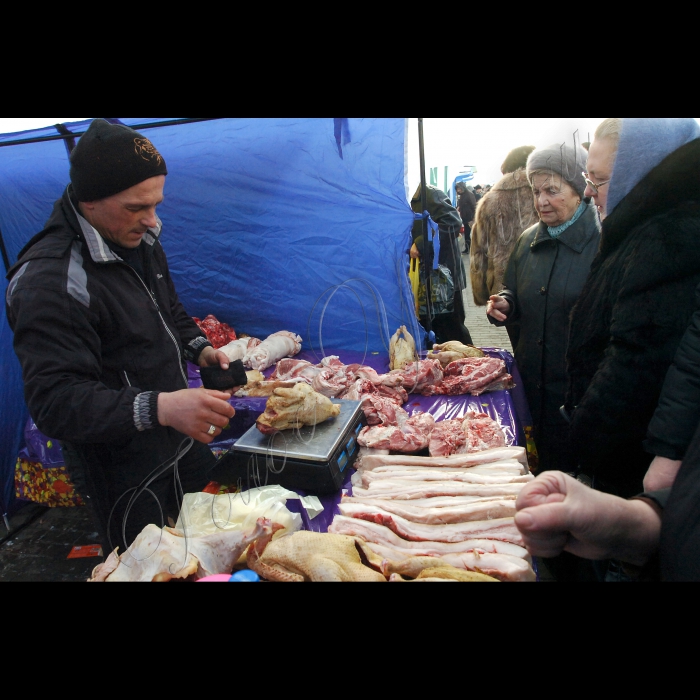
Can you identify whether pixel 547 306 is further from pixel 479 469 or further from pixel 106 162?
pixel 106 162

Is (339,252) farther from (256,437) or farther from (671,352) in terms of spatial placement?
(671,352)

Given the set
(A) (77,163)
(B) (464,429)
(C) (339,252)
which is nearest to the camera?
(A) (77,163)

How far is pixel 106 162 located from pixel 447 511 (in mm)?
2188

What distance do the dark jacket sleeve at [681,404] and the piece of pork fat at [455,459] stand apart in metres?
0.83

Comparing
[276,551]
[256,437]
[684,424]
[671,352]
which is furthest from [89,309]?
[671,352]

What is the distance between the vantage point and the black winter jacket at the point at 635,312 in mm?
1781

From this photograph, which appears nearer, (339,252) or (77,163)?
(77,163)

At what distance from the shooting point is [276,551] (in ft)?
5.49

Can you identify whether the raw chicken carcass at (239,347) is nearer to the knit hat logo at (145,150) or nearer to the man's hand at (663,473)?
the knit hat logo at (145,150)

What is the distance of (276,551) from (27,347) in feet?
4.51

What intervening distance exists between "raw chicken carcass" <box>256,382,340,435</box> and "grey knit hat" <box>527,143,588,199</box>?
227 centimetres

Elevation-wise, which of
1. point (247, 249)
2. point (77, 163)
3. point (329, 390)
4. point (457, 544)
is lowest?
point (329, 390)

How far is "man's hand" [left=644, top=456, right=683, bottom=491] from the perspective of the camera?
1.48 m

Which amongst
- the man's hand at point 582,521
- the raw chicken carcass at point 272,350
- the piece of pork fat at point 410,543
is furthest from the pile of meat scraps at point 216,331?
the man's hand at point 582,521
